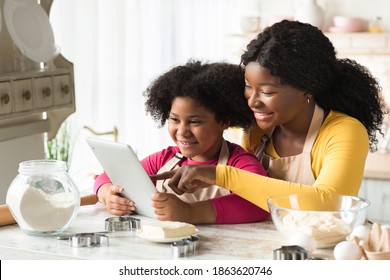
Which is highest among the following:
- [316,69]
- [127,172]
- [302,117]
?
[316,69]

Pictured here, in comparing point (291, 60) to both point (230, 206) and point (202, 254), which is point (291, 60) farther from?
point (202, 254)

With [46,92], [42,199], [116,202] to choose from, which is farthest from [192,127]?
[46,92]

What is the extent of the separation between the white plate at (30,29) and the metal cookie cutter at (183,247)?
1.36m

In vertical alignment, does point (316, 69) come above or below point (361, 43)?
Answer: above

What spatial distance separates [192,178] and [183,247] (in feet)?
1.07

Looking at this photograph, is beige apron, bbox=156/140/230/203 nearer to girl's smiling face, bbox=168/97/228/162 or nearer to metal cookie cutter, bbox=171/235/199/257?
girl's smiling face, bbox=168/97/228/162

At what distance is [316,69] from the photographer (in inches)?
80.4

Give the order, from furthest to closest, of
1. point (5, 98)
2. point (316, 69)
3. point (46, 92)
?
point (46, 92) → point (5, 98) → point (316, 69)

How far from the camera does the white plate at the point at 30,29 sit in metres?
2.75

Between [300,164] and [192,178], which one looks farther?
[300,164]

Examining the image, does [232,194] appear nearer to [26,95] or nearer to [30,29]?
[26,95]

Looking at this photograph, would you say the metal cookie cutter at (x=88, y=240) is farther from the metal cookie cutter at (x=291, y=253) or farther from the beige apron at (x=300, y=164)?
the beige apron at (x=300, y=164)

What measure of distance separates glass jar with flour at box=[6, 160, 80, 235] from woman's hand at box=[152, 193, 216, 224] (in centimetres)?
21

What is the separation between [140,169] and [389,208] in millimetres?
2371
